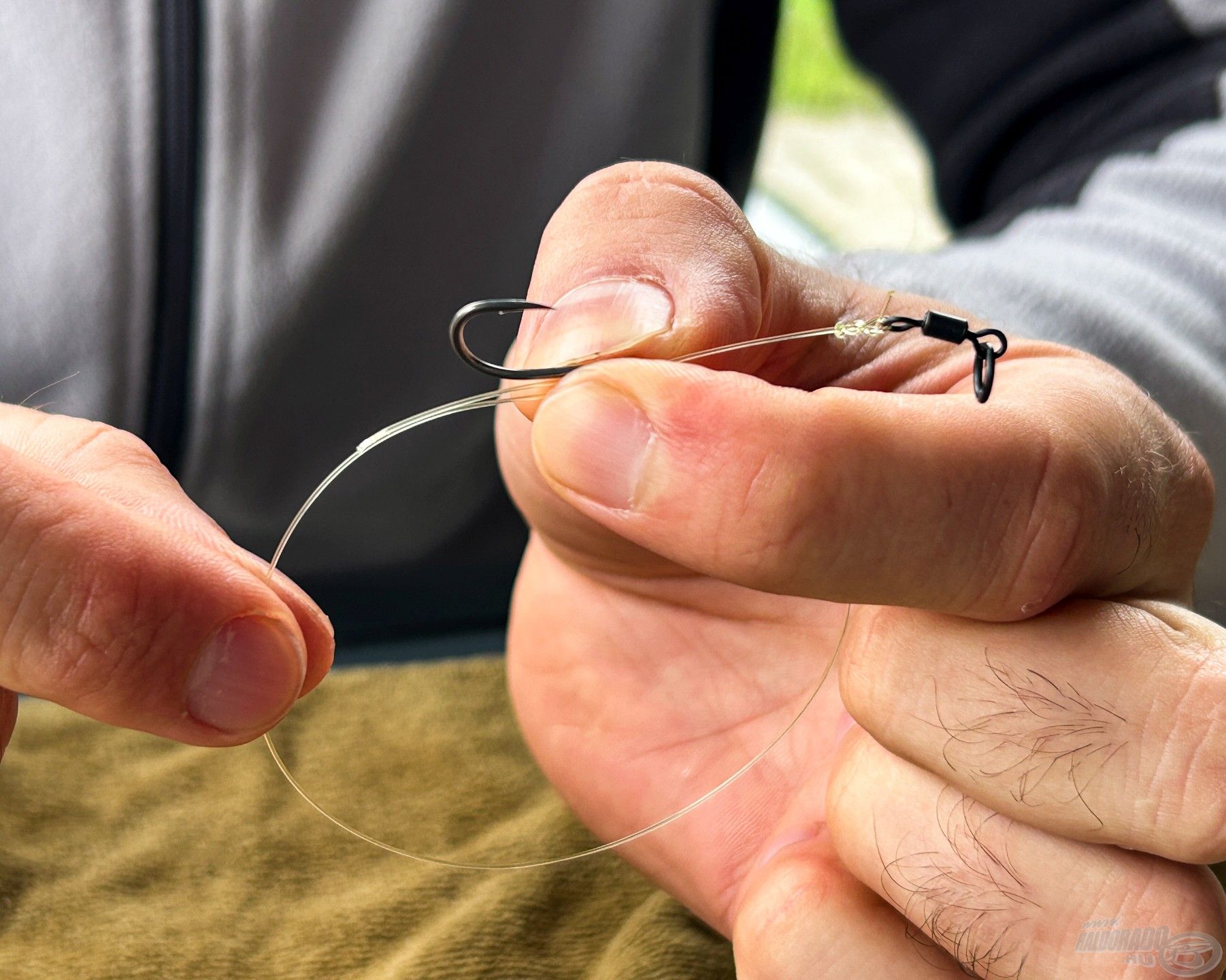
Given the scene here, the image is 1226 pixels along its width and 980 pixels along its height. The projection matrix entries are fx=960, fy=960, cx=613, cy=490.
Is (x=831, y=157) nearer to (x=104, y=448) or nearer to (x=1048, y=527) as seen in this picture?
(x=1048, y=527)

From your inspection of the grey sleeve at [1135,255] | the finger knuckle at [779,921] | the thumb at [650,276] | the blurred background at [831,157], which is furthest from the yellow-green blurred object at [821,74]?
the finger knuckle at [779,921]

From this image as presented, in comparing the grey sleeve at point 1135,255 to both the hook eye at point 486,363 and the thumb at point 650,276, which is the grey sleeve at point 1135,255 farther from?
the hook eye at point 486,363

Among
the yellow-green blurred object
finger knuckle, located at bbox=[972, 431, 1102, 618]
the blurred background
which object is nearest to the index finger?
finger knuckle, located at bbox=[972, 431, 1102, 618]

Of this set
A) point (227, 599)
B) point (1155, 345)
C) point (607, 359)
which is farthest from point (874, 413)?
point (1155, 345)

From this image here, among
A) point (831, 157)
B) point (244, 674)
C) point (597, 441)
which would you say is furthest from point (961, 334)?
point (831, 157)

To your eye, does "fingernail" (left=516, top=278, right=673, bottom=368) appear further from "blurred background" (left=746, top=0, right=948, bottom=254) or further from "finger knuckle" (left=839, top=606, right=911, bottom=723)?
"blurred background" (left=746, top=0, right=948, bottom=254)
